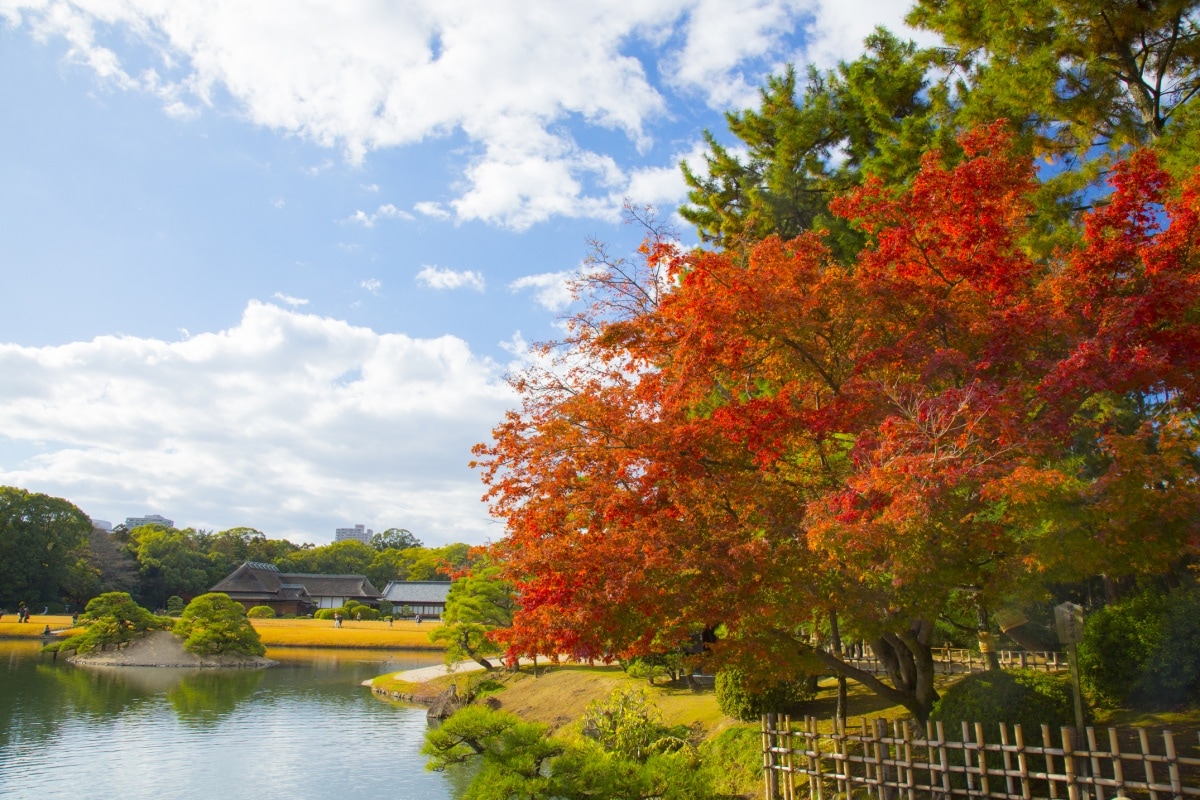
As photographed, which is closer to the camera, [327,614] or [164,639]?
[164,639]

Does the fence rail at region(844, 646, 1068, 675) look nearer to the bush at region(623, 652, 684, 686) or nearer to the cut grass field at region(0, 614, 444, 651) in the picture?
the bush at region(623, 652, 684, 686)

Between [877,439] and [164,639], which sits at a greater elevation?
[877,439]

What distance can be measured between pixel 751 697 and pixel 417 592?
5579cm

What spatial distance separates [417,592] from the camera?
65125 mm

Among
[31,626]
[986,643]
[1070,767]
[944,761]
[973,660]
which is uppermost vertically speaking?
[986,643]

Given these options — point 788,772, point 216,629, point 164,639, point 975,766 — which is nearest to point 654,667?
point 788,772

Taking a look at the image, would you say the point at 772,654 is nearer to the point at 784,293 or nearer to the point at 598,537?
the point at 598,537

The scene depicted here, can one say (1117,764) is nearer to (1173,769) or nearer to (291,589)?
(1173,769)

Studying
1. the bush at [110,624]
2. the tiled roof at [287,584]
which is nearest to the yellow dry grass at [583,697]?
the bush at [110,624]

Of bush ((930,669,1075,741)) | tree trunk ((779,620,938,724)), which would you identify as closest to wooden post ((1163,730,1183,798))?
bush ((930,669,1075,741))

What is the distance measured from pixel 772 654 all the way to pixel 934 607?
176 centimetres

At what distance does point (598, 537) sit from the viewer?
8312mm

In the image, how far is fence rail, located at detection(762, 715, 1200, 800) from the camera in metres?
6.55

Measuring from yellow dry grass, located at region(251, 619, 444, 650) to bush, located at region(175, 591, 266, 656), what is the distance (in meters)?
6.78
